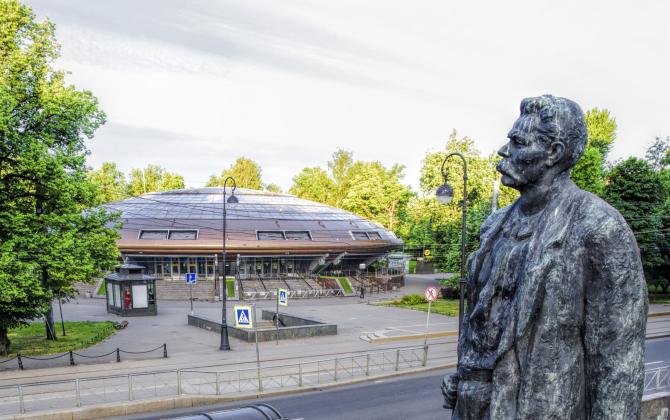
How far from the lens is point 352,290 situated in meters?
58.2

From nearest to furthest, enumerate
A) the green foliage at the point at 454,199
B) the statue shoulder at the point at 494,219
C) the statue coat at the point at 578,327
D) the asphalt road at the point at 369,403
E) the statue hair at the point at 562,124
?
the statue coat at the point at 578,327, the statue hair at the point at 562,124, the statue shoulder at the point at 494,219, the asphalt road at the point at 369,403, the green foliage at the point at 454,199

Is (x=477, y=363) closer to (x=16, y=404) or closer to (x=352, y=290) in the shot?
(x=16, y=404)

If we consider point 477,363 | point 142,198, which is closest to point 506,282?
point 477,363

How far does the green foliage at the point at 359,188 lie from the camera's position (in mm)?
83250

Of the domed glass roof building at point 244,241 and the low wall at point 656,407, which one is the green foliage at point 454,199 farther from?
the low wall at point 656,407

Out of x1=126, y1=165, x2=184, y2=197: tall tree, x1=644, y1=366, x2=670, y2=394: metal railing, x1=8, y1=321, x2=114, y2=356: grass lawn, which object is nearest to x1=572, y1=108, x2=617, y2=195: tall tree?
x1=644, y1=366, x2=670, y2=394: metal railing

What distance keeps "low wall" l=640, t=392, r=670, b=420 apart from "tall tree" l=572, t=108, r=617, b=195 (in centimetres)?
1498

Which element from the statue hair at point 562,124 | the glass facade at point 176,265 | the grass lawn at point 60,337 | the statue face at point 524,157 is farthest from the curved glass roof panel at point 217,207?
the statue hair at point 562,124

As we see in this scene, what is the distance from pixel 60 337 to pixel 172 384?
13.3 meters

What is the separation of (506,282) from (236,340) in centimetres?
2728

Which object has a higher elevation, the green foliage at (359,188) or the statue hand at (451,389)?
the green foliage at (359,188)

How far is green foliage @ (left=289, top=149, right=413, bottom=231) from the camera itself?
273 ft

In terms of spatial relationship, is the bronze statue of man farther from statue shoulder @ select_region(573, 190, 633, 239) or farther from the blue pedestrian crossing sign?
the blue pedestrian crossing sign

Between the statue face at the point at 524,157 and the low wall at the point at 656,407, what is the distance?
303 inches
